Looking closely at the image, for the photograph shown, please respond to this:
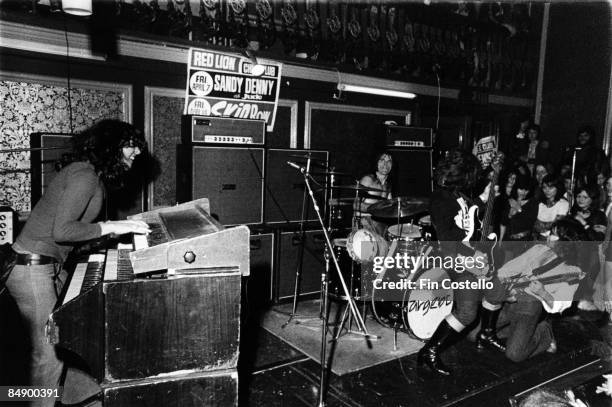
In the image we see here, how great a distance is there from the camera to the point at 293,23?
16.8 ft

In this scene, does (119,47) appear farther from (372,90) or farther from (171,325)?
(171,325)

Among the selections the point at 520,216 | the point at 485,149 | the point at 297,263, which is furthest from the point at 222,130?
the point at 485,149

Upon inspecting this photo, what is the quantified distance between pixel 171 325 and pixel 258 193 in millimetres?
2549

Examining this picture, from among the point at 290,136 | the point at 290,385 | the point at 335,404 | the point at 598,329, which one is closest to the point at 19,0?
the point at 290,136

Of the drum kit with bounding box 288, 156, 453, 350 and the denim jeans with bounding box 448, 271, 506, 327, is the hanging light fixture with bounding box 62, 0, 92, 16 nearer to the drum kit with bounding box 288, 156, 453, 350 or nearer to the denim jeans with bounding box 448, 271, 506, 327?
the drum kit with bounding box 288, 156, 453, 350

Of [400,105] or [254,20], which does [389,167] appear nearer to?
[400,105]

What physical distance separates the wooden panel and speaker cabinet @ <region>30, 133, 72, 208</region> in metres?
2.16

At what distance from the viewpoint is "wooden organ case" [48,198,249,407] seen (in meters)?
1.69

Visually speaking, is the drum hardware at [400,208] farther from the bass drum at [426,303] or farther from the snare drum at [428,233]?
A: the bass drum at [426,303]

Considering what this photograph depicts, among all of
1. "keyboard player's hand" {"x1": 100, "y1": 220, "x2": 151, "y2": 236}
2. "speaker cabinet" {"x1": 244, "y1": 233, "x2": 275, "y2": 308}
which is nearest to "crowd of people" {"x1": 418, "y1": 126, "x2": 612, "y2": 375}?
"speaker cabinet" {"x1": 244, "y1": 233, "x2": 275, "y2": 308}

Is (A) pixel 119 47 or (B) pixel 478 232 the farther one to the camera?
(A) pixel 119 47

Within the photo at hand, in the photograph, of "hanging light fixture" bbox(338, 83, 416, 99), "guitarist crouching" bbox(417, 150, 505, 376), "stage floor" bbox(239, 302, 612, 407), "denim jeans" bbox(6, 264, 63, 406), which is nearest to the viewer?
"denim jeans" bbox(6, 264, 63, 406)

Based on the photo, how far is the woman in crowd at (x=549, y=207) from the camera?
16.7 ft

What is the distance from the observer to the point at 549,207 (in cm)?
515
